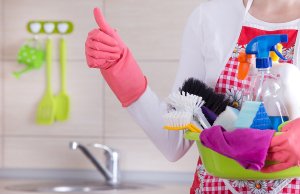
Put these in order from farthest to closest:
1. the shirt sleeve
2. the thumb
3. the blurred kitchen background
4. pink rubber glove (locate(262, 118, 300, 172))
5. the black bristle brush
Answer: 1. the blurred kitchen background
2. the shirt sleeve
3. the thumb
4. the black bristle brush
5. pink rubber glove (locate(262, 118, 300, 172))

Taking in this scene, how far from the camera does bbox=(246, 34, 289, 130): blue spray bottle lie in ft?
3.67

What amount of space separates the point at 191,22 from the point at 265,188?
36 centimetres

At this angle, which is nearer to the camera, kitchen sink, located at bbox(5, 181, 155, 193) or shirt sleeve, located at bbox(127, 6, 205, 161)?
shirt sleeve, located at bbox(127, 6, 205, 161)

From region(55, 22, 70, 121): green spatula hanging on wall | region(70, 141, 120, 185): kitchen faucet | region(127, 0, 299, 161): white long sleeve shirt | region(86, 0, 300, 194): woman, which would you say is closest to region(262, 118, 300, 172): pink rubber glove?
region(86, 0, 300, 194): woman

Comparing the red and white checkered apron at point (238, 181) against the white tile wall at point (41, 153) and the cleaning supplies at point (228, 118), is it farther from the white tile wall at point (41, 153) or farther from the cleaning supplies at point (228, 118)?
the white tile wall at point (41, 153)

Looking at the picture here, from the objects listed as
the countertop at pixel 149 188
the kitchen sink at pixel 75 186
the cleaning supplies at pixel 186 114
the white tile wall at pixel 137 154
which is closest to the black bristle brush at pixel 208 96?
the cleaning supplies at pixel 186 114

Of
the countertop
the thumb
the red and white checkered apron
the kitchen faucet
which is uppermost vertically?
the thumb

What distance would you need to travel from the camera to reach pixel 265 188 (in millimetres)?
1299

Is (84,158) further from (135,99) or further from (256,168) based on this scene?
(256,168)

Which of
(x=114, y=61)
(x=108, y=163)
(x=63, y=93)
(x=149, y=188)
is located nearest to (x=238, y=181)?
(x=114, y=61)

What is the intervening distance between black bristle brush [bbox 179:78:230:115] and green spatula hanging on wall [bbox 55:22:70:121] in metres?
1.54

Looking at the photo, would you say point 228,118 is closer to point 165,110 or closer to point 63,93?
point 165,110

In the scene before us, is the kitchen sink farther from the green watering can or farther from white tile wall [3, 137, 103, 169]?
the green watering can

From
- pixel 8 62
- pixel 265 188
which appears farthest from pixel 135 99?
pixel 8 62
